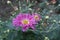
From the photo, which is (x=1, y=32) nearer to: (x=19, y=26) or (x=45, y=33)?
(x=19, y=26)

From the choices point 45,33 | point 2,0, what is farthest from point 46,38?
point 2,0

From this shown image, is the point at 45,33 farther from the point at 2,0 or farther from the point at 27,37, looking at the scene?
the point at 2,0

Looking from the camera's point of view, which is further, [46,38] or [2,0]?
[2,0]

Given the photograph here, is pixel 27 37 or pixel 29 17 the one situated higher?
pixel 29 17

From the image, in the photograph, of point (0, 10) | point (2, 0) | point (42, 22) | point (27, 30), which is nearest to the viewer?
point (27, 30)

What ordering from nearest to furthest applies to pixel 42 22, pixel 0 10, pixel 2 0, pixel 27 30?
pixel 27 30 → pixel 42 22 → pixel 0 10 → pixel 2 0

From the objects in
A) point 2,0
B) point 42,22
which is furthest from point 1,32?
point 2,0
